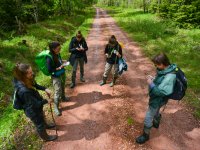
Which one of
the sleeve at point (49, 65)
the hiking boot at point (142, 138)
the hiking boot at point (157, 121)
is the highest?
the sleeve at point (49, 65)

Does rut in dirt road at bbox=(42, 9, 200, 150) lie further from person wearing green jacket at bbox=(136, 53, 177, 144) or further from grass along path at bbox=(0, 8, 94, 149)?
person wearing green jacket at bbox=(136, 53, 177, 144)

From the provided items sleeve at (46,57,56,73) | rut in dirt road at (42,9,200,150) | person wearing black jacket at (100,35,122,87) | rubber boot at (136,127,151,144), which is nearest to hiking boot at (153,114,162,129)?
rut in dirt road at (42,9,200,150)

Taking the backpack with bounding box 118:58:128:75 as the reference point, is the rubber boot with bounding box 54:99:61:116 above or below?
below

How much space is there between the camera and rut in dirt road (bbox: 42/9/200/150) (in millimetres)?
6305

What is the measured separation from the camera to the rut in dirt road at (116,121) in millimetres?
6305

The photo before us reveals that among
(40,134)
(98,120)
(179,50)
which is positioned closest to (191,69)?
(179,50)

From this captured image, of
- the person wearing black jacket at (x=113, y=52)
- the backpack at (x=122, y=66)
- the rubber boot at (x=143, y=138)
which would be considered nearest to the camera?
the rubber boot at (x=143, y=138)

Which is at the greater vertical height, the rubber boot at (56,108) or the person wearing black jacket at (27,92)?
the person wearing black jacket at (27,92)

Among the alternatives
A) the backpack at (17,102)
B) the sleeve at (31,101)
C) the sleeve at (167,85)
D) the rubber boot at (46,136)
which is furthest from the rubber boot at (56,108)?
the sleeve at (167,85)

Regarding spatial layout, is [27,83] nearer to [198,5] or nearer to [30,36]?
[30,36]

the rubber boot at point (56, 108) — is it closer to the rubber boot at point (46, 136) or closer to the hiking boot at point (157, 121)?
the rubber boot at point (46, 136)

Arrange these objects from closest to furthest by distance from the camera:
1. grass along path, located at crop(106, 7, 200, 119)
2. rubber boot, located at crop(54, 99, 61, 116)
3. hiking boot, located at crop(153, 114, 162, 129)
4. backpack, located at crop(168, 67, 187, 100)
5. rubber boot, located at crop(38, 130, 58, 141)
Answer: backpack, located at crop(168, 67, 187, 100)
rubber boot, located at crop(38, 130, 58, 141)
hiking boot, located at crop(153, 114, 162, 129)
rubber boot, located at crop(54, 99, 61, 116)
grass along path, located at crop(106, 7, 200, 119)

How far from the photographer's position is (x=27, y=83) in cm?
545

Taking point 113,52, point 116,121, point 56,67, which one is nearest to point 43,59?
point 56,67
